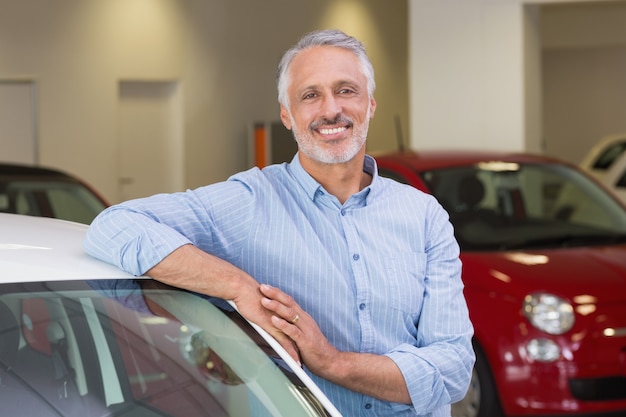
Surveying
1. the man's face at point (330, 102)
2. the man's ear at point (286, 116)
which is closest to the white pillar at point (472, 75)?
the man's ear at point (286, 116)

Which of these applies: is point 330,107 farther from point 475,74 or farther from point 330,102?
point 475,74

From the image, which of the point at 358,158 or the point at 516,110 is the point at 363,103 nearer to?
the point at 358,158

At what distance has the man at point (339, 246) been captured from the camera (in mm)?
2320

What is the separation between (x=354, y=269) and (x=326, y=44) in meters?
0.49

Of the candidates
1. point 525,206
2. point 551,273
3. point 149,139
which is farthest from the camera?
point 149,139

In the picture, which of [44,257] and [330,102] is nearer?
[44,257]

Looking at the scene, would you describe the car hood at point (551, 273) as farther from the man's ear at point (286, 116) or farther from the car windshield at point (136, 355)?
the car windshield at point (136, 355)

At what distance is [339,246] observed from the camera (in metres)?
2.47

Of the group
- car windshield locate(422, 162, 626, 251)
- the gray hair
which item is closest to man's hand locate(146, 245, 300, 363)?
the gray hair

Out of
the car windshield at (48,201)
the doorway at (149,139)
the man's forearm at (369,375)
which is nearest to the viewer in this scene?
the man's forearm at (369,375)

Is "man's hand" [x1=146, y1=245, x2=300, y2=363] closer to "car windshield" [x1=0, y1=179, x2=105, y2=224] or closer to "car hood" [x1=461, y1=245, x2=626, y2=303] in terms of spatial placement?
"car hood" [x1=461, y1=245, x2=626, y2=303]

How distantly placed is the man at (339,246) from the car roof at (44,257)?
0.21 ft

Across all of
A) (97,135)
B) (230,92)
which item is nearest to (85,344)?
(97,135)

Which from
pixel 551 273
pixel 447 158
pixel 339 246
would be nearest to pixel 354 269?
pixel 339 246
